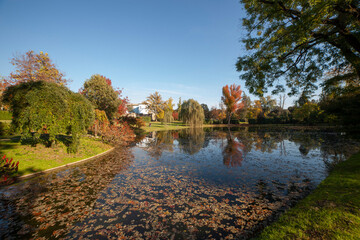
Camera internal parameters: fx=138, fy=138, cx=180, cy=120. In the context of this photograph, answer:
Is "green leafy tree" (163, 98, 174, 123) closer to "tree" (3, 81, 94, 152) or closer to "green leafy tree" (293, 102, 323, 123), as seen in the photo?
"tree" (3, 81, 94, 152)

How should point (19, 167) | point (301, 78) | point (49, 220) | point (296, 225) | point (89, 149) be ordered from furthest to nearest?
point (89, 149), point (301, 78), point (19, 167), point (49, 220), point (296, 225)

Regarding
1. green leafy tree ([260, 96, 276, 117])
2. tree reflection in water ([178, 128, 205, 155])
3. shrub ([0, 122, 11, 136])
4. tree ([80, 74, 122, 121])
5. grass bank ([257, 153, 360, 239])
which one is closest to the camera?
grass bank ([257, 153, 360, 239])

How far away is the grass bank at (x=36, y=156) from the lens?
8375 mm

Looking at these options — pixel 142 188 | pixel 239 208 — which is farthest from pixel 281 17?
pixel 142 188

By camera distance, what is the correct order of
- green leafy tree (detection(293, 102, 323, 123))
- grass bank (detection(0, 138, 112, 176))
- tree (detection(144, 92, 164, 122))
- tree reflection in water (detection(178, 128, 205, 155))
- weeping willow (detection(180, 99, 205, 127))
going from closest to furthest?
grass bank (detection(0, 138, 112, 176)) → tree reflection in water (detection(178, 128, 205, 155)) → green leafy tree (detection(293, 102, 323, 123)) → weeping willow (detection(180, 99, 205, 127)) → tree (detection(144, 92, 164, 122))

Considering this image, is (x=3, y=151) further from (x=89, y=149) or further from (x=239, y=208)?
(x=239, y=208)

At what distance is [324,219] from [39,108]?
14.4 metres

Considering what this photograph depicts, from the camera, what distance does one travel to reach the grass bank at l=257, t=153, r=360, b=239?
3.34m

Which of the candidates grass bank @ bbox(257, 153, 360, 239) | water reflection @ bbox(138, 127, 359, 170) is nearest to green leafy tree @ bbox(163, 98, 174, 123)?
water reflection @ bbox(138, 127, 359, 170)

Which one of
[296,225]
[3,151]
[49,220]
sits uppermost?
[3,151]

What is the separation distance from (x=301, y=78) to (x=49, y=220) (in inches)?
540

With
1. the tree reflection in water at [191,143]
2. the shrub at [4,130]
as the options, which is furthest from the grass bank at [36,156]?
the tree reflection in water at [191,143]

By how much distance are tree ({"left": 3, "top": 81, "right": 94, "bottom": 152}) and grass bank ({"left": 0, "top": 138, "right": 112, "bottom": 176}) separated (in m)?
0.96

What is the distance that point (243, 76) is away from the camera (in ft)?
27.6
